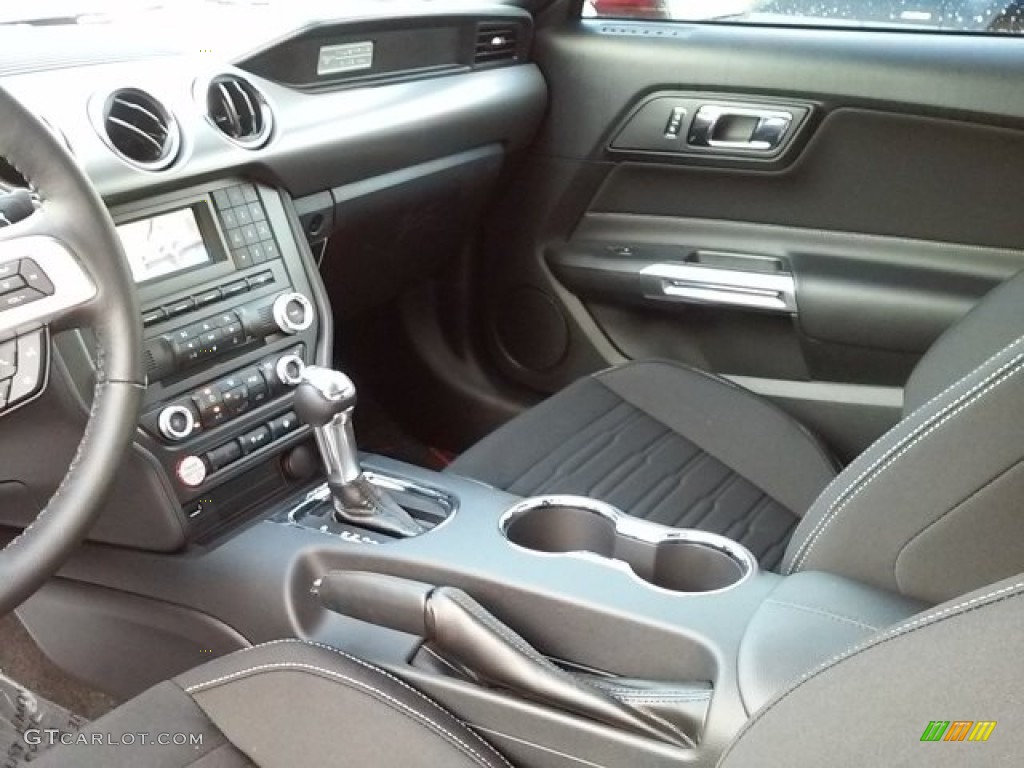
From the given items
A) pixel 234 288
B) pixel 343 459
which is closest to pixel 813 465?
pixel 343 459

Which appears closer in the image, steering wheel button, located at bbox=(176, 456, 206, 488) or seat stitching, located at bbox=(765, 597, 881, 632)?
seat stitching, located at bbox=(765, 597, 881, 632)

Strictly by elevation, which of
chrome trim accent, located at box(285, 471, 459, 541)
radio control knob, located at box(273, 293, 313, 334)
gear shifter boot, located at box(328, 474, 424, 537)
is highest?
radio control knob, located at box(273, 293, 313, 334)

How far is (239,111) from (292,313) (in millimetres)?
250

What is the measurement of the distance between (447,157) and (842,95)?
1.84 ft

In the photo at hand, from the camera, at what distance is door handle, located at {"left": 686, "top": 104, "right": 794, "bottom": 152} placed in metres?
1.75

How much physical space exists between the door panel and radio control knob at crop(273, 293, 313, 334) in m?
0.70

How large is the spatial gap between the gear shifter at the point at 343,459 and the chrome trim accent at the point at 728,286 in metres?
0.76

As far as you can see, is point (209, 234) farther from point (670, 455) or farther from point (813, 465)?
point (813, 465)

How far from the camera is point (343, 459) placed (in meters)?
1.20

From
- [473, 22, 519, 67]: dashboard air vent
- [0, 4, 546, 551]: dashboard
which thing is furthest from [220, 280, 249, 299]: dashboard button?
[473, 22, 519, 67]: dashboard air vent

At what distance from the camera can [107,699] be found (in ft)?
4.95

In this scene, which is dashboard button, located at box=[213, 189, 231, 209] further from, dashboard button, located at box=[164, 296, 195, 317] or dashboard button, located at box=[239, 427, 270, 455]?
dashboard button, located at box=[239, 427, 270, 455]

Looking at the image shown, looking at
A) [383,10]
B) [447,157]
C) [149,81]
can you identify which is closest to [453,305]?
[447,157]

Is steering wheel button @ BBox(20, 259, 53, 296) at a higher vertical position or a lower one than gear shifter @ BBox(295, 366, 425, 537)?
higher
